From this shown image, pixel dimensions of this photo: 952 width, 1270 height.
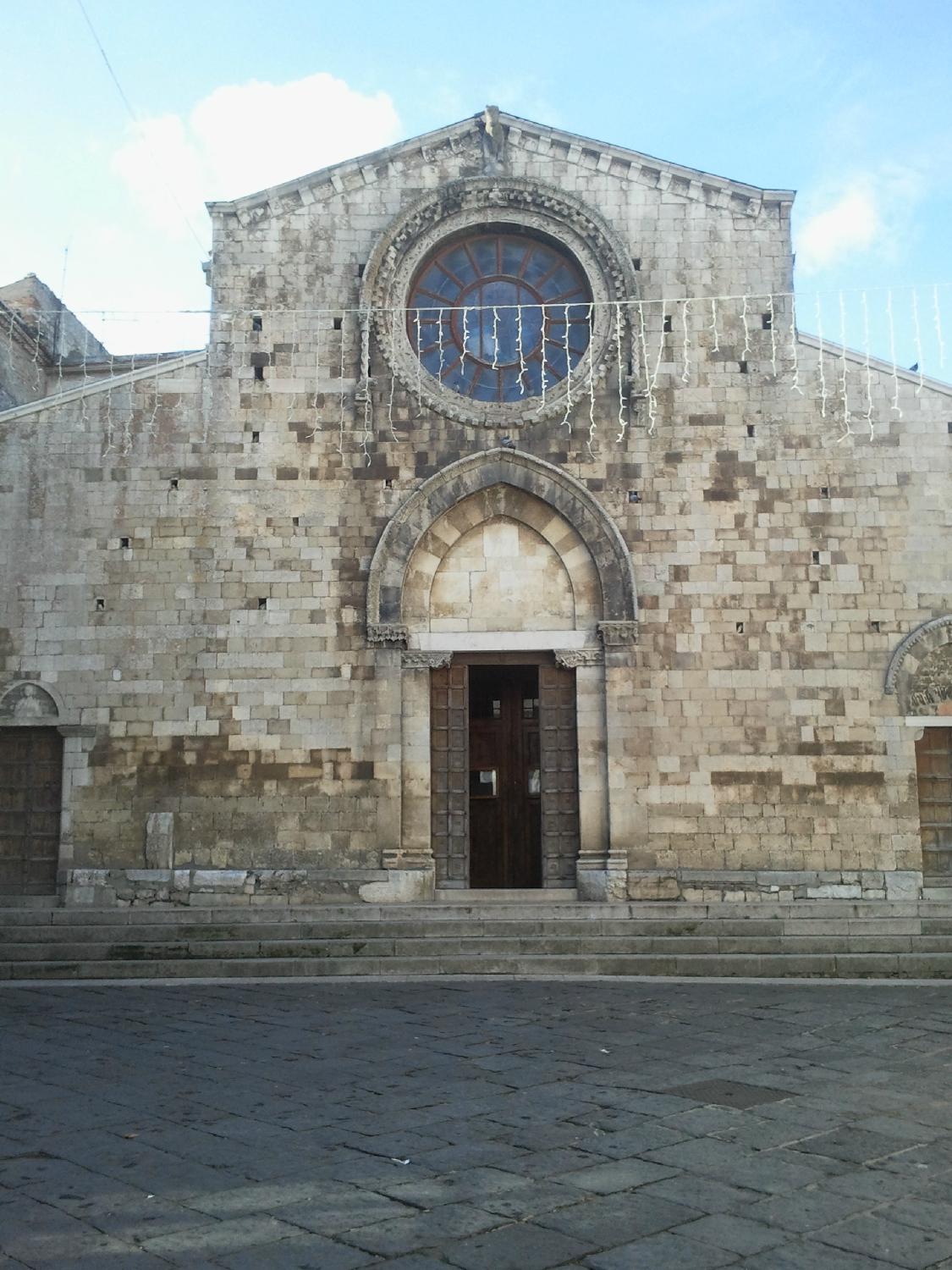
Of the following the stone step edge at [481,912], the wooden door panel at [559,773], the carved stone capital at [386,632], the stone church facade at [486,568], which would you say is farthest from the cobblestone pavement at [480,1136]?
the carved stone capital at [386,632]

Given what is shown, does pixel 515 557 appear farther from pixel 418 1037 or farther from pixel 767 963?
pixel 418 1037

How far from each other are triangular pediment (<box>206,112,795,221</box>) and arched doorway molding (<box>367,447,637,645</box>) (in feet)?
13.8

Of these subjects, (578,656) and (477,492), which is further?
(477,492)

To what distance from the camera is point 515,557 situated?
15.4 meters

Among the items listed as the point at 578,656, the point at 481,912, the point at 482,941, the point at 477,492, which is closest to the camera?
the point at 482,941

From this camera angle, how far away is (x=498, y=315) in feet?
52.4

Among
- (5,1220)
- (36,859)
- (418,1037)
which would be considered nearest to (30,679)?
(36,859)

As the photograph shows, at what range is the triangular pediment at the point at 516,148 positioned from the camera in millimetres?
15633

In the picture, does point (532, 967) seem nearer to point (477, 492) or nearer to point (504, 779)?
point (504, 779)

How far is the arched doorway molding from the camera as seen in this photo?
1491cm

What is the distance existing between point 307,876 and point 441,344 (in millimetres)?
7318

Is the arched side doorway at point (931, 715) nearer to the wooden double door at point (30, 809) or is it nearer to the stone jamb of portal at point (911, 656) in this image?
the stone jamb of portal at point (911, 656)

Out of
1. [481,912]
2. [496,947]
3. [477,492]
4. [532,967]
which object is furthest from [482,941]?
[477,492]

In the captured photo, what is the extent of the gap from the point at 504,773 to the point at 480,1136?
10.0 meters
